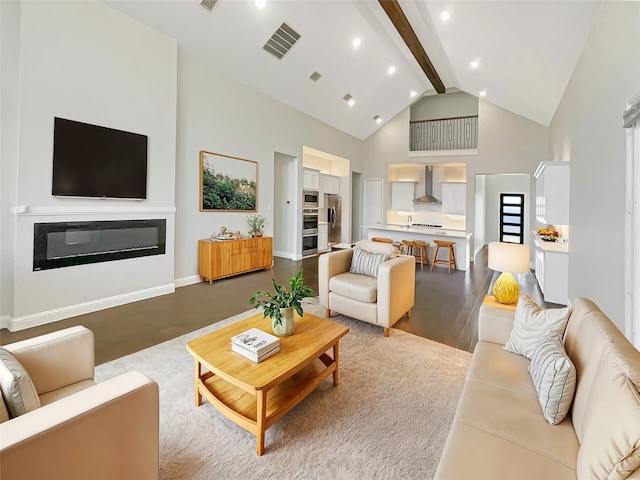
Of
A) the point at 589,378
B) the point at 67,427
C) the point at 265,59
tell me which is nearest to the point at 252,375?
the point at 67,427

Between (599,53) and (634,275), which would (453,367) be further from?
(599,53)

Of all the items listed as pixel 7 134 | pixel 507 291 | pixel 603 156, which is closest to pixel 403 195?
pixel 603 156

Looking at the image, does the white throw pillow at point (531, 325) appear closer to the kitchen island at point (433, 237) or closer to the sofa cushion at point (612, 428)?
the sofa cushion at point (612, 428)

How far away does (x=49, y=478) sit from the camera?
1.01 metres

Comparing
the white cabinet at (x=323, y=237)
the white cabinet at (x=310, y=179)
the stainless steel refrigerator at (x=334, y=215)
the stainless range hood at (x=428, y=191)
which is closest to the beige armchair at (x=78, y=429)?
the white cabinet at (x=310, y=179)

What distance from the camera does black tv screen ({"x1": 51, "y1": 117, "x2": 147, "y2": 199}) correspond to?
359cm

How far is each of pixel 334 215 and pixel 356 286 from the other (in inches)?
244

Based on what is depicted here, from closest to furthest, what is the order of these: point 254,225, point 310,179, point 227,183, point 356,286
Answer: point 356,286
point 227,183
point 254,225
point 310,179

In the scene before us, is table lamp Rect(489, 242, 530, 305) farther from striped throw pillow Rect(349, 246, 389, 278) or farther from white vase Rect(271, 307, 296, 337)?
white vase Rect(271, 307, 296, 337)

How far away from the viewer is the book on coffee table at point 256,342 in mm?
1919

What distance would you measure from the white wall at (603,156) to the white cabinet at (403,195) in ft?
18.4

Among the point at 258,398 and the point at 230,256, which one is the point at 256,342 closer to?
the point at 258,398

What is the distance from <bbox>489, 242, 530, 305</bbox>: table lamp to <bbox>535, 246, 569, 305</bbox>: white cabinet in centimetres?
256

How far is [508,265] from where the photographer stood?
2668 millimetres
